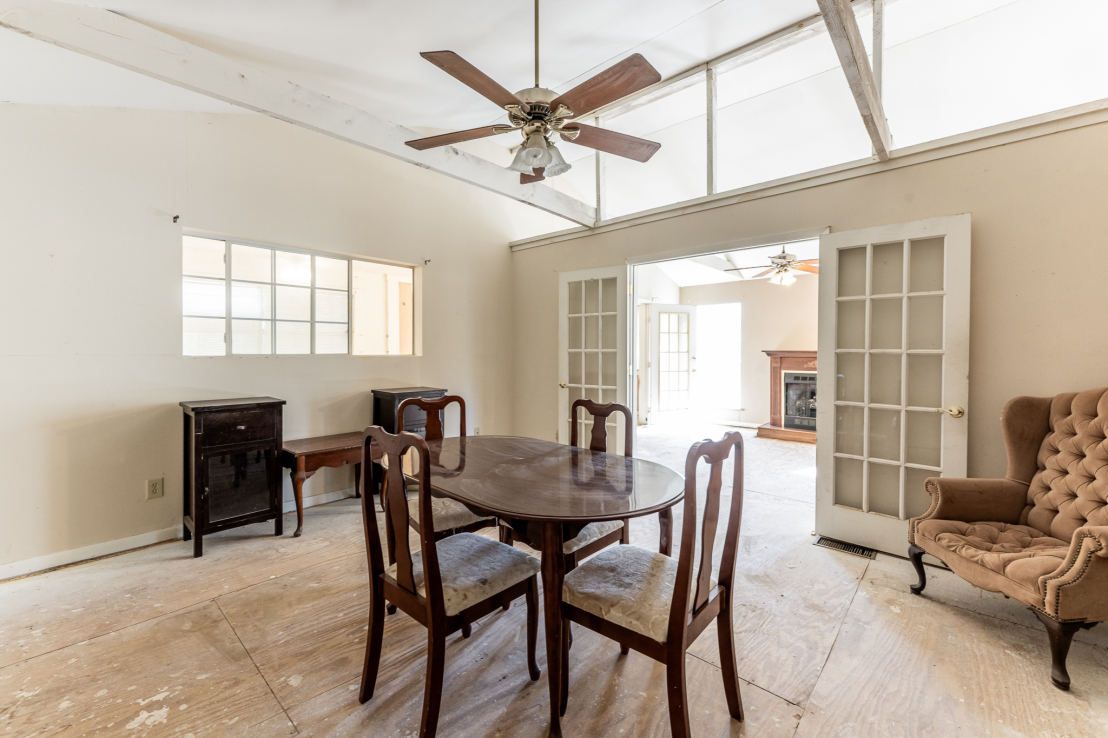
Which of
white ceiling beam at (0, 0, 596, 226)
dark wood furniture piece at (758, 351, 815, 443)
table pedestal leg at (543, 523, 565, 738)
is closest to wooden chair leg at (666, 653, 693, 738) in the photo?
table pedestal leg at (543, 523, 565, 738)

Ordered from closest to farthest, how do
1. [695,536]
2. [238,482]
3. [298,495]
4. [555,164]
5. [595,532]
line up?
[695,536] < [595,532] < [555,164] < [238,482] < [298,495]

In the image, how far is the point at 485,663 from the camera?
1.81 metres

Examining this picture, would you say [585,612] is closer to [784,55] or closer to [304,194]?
[304,194]

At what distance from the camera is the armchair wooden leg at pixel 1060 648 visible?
64.9 inches

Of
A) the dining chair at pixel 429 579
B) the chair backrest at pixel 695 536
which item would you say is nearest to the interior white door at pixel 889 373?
the chair backrest at pixel 695 536

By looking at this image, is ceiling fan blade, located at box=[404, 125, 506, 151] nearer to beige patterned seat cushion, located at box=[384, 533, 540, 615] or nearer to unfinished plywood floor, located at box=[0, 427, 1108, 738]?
beige patterned seat cushion, located at box=[384, 533, 540, 615]

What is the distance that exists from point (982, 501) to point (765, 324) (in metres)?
5.34

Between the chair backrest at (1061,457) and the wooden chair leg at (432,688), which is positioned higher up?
the chair backrest at (1061,457)

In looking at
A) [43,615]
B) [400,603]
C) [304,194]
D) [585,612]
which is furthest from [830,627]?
[304,194]

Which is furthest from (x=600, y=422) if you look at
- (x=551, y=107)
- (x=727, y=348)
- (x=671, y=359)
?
(x=727, y=348)

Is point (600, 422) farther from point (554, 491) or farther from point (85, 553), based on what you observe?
point (85, 553)

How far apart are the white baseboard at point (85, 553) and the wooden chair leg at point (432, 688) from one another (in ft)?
8.44

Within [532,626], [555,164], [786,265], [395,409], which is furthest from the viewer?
[786,265]

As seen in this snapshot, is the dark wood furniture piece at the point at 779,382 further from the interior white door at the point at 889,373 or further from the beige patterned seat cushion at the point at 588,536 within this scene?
the beige patterned seat cushion at the point at 588,536
